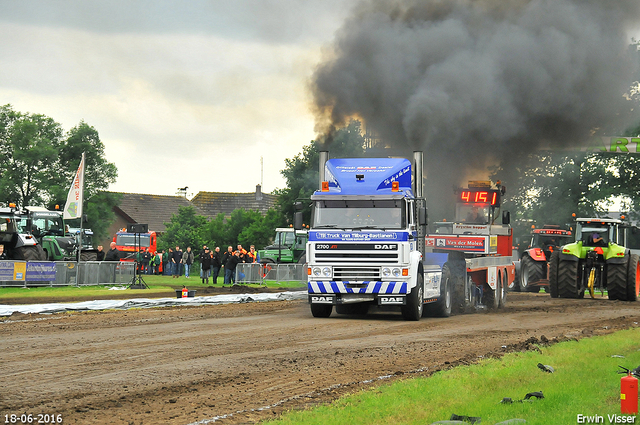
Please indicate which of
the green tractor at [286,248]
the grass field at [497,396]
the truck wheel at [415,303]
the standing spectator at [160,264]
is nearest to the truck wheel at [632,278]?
the truck wheel at [415,303]

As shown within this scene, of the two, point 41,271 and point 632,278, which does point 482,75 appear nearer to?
point 632,278

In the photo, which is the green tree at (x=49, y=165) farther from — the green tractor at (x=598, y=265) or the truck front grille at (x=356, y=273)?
the truck front grille at (x=356, y=273)

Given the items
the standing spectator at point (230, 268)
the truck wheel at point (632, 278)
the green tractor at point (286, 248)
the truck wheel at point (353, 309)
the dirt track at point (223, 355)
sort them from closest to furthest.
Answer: the dirt track at point (223, 355)
the truck wheel at point (353, 309)
the truck wheel at point (632, 278)
the standing spectator at point (230, 268)
the green tractor at point (286, 248)

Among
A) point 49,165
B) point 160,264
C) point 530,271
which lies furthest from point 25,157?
point 530,271

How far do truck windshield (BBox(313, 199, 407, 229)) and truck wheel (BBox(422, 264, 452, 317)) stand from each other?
300cm

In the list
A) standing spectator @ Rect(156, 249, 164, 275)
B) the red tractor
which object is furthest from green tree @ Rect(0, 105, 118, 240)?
the red tractor

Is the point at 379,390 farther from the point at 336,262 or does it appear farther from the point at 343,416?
the point at 336,262

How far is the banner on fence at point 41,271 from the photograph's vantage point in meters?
24.8

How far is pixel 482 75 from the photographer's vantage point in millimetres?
23922

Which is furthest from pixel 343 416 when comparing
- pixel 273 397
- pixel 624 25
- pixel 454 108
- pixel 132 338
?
pixel 624 25

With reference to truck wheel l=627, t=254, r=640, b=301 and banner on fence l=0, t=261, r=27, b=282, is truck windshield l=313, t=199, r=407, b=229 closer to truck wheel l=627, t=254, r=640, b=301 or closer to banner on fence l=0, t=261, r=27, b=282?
truck wheel l=627, t=254, r=640, b=301

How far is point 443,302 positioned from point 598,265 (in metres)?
9.73

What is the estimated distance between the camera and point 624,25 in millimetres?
24953

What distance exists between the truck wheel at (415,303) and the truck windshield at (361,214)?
1564mm
